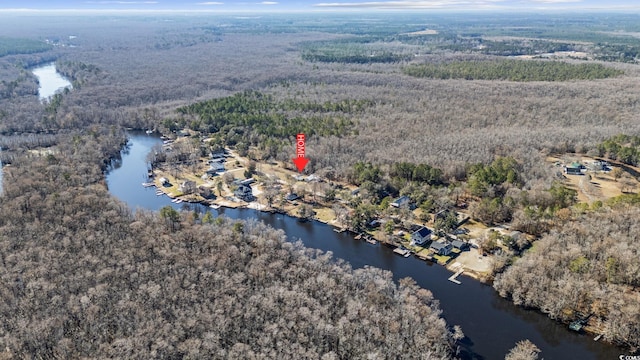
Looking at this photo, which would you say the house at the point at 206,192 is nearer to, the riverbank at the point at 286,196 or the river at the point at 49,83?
the riverbank at the point at 286,196

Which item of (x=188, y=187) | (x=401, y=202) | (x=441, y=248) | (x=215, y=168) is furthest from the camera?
(x=215, y=168)

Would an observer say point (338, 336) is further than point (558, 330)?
No

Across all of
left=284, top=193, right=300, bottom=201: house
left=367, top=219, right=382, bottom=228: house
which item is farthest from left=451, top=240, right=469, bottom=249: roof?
left=284, top=193, right=300, bottom=201: house

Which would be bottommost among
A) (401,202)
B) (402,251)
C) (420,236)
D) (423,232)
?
(402,251)

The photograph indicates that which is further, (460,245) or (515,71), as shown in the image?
(515,71)

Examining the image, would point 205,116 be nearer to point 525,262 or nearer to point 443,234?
point 443,234

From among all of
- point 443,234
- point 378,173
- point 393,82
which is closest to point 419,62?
point 393,82

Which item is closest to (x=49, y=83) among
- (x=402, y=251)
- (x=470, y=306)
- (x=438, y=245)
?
(x=402, y=251)

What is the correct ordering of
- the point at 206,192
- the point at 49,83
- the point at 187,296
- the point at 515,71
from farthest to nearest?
the point at 49,83, the point at 515,71, the point at 206,192, the point at 187,296

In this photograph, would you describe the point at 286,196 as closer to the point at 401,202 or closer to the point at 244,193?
the point at 244,193
